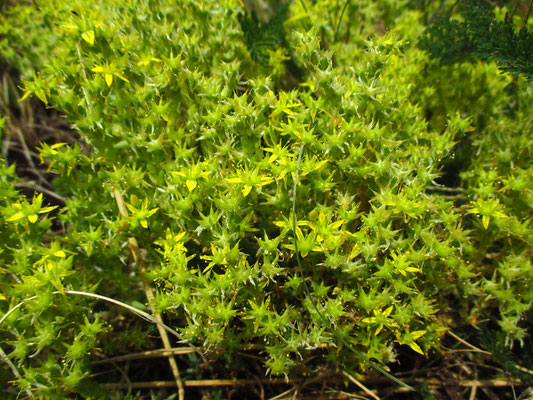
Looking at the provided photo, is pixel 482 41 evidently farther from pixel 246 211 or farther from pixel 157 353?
pixel 157 353

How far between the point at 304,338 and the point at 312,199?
1.75 feet

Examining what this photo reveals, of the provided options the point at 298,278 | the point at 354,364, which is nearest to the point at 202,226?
the point at 298,278

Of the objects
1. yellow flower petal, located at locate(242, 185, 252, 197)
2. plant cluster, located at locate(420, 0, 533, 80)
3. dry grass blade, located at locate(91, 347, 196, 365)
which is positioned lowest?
dry grass blade, located at locate(91, 347, 196, 365)

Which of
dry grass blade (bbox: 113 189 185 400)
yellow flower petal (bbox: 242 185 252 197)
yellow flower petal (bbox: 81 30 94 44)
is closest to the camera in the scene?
yellow flower petal (bbox: 242 185 252 197)

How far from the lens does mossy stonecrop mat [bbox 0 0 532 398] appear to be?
1.41m

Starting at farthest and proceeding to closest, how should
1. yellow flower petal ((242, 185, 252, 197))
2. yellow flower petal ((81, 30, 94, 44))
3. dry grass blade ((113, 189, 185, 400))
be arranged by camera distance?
dry grass blade ((113, 189, 185, 400)) → yellow flower petal ((81, 30, 94, 44)) → yellow flower petal ((242, 185, 252, 197))

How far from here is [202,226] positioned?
142cm

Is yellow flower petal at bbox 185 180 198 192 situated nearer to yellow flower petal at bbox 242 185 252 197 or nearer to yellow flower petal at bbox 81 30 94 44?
yellow flower petal at bbox 242 185 252 197

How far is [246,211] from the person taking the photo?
152cm

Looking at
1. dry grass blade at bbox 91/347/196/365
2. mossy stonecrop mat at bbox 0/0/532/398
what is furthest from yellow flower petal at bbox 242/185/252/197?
dry grass blade at bbox 91/347/196/365

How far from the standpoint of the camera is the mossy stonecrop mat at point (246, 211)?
141 centimetres

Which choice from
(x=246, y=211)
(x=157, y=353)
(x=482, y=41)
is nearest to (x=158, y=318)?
(x=157, y=353)

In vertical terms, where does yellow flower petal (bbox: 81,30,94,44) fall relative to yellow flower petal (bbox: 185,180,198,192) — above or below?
above

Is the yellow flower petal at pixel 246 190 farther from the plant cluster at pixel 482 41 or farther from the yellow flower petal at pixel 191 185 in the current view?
the plant cluster at pixel 482 41
